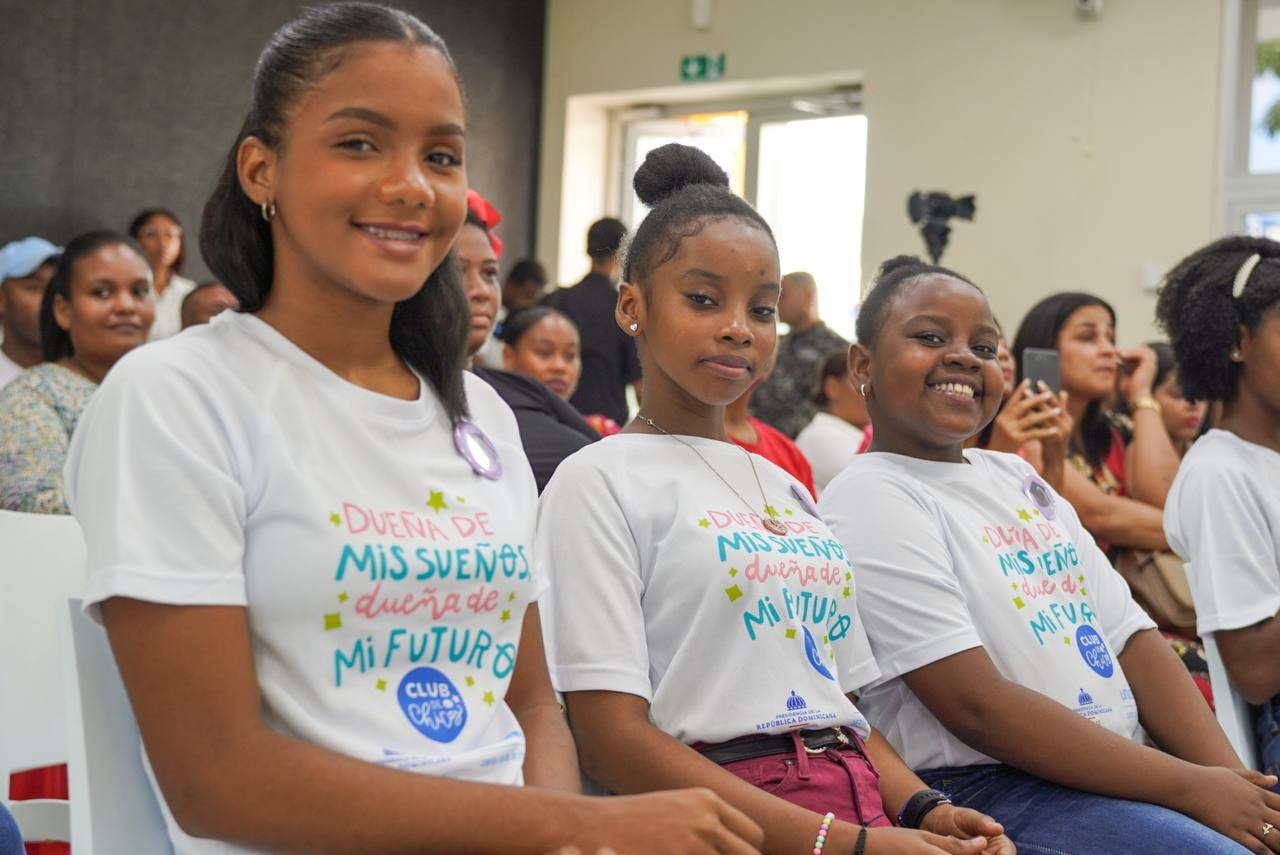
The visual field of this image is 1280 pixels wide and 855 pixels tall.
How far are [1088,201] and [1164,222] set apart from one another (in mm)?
396

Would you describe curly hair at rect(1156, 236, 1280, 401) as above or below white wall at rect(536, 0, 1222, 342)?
below

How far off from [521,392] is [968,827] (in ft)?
3.61

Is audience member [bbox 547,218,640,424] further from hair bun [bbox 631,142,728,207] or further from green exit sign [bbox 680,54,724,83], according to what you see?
hair bun [bbox 631,142,728,207]

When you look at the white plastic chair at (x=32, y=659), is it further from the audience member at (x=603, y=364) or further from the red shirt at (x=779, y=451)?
the audience member at (x=603, y=364)

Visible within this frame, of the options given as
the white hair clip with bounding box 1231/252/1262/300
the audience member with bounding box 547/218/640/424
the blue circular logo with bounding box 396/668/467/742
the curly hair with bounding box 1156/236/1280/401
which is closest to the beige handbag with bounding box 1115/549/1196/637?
the curly hair with bounding box 1156/236/1280/401

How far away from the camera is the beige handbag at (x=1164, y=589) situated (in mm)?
2713

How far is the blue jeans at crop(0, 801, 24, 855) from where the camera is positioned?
141 cm

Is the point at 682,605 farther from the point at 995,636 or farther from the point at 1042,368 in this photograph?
the point at 1042,368

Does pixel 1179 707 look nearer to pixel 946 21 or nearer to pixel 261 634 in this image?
pixel 261 634

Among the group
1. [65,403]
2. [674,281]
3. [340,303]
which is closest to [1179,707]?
[674,281]

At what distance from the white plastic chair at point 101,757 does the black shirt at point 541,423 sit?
98 centimetres

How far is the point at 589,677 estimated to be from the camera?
1.51 m

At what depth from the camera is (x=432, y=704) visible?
122 cm

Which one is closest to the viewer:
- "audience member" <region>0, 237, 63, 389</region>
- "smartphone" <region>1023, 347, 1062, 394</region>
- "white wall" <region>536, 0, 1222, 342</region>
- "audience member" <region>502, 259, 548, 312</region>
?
"smartphone" <region>1023, 347, 1062, 394</region>
